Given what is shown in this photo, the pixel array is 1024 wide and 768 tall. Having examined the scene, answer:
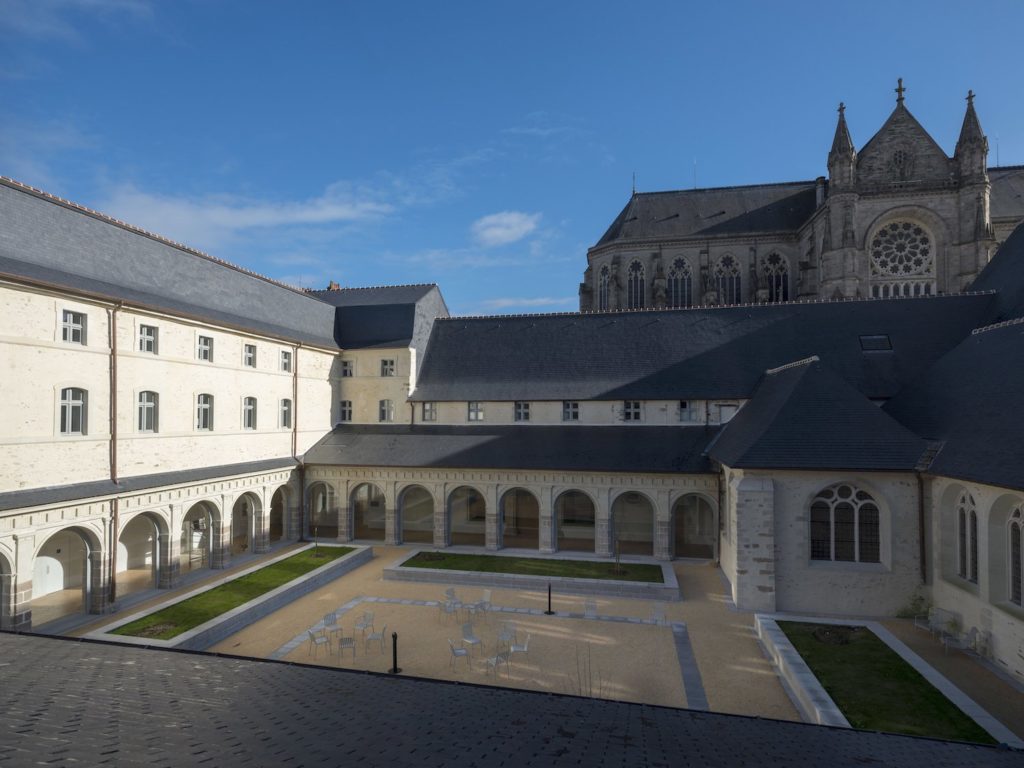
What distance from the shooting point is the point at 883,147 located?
36.0m

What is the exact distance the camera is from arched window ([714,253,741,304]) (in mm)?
43500

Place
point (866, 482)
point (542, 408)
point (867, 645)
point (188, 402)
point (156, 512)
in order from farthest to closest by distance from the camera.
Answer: point (542, 408) < point (188, 402) < point (156, 512) < point (866, 482) < point (867, 645)

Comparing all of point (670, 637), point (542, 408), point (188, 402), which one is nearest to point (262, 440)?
point (188, 402)

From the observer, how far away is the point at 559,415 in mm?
26562

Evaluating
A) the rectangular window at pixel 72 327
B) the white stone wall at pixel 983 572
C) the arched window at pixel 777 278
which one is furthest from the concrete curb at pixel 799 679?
the arched window at pixel 777 278

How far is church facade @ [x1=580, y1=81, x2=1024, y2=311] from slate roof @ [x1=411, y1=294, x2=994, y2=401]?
10808 mm

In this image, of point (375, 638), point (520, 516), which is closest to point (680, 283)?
point (520, 516)

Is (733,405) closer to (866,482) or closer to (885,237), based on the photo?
(866,482)

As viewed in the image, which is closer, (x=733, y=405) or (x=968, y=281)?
(x=733, y=405)

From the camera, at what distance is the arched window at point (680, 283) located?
44.3 m

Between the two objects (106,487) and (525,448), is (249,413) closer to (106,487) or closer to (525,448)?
(106,487)

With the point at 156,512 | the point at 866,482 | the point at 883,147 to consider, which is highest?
the point at 883,147

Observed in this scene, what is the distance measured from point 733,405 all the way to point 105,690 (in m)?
23.9

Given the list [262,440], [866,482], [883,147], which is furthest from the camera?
[883,147]
